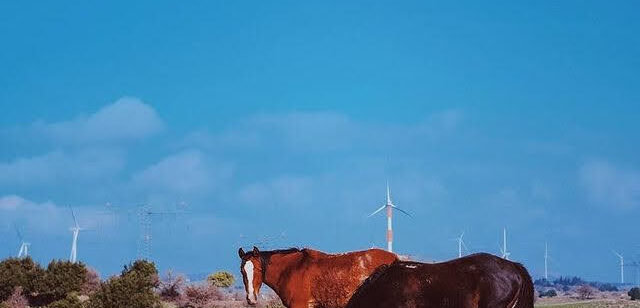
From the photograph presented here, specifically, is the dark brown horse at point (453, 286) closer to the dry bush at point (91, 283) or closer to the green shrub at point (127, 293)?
the green shrub at point (127, 293)

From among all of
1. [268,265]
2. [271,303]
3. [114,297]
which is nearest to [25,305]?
[114,297]

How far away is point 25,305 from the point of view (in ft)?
152

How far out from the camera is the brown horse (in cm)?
1889

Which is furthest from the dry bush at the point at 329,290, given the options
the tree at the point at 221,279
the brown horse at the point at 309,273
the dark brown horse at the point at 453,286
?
the tree at the point at 221,279

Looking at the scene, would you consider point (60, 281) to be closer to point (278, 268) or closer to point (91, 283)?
point (91, 283)

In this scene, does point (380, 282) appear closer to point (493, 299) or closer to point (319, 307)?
point (493, 299)

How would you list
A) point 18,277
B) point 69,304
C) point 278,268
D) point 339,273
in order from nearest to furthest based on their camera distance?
point 339,273 < point 278,268 < point 69,304 < point 18,277

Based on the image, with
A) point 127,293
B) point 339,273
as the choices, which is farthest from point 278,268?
point 127,293

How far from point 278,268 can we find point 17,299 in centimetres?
3109

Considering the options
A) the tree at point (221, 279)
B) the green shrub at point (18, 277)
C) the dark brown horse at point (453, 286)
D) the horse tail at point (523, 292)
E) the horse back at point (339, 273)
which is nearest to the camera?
the dark brown horse at point (453, 286)

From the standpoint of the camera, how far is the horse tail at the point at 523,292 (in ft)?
43.0

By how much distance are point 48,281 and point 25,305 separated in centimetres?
174

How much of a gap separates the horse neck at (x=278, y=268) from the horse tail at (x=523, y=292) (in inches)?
275

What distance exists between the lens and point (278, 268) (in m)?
19.4
